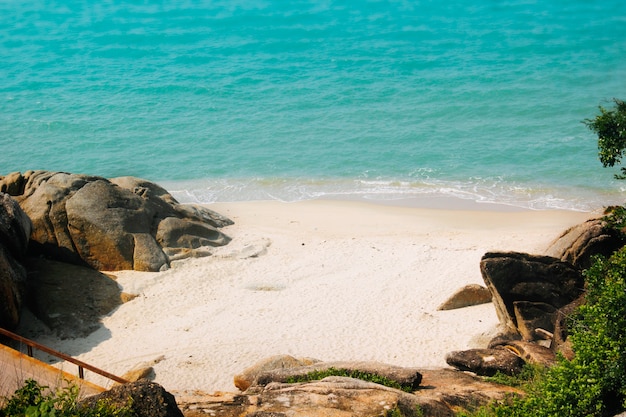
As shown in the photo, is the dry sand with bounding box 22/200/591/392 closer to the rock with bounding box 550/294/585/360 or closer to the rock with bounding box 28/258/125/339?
the rock with bounding box 28/258/125/339

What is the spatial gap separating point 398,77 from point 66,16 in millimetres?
37779

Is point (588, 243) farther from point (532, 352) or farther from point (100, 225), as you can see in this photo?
point (100, 225)

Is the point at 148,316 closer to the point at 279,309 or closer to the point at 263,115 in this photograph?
the point at 279,309

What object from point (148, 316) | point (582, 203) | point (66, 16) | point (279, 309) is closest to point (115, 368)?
point (148, 316)

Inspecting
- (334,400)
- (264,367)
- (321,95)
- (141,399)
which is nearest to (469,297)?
(264,367)

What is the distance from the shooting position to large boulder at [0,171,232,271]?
25.1 m

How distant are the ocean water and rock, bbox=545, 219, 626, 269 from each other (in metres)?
13.7

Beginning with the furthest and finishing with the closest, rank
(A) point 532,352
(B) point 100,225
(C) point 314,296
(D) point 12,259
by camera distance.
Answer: (B) point 100,225, (C) point 314,296, (D) point 12,259, (A) point 532,352

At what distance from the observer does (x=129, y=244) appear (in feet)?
84.1

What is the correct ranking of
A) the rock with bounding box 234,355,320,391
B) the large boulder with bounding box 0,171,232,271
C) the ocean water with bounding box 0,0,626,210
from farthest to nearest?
the ocean water with bounding box 0,0,626,210
the large boulder with bounding box 0,171,232,271
the rock with bounding box 234,355,320,391

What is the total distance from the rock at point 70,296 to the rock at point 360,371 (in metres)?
8.22

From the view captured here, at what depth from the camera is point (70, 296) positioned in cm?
2284

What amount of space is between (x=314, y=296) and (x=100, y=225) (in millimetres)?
7528

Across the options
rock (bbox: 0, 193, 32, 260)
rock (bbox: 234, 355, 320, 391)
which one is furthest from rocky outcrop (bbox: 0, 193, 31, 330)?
rock (bbox: 234, 355, 320, 391)
